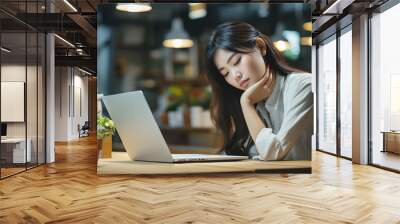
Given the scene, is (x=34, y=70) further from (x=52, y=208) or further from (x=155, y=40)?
(x=52, y=208)

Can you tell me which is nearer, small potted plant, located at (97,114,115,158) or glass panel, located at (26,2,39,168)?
small potted plant, located at (97,114,115,158)

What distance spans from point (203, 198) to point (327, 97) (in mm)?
6889

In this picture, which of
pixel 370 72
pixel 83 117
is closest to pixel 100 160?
pixel 370 72

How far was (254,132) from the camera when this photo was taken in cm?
675

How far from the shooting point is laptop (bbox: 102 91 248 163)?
6.62m

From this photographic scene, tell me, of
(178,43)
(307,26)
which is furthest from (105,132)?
(307,26)

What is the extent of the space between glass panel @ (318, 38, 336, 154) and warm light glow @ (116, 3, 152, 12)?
17.9ft

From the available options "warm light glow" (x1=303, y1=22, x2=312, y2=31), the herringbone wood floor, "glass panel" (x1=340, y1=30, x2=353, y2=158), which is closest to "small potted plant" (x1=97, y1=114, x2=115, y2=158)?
the herringbone wood floor

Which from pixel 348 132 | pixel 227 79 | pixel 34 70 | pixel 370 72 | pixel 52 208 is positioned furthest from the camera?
pixel 348 132

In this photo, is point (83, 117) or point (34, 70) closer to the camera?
point (34, 70)

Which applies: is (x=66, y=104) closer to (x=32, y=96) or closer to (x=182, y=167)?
(x=32, y=96)

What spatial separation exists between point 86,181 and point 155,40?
2.46 meters

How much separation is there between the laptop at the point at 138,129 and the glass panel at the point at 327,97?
16.5 feet

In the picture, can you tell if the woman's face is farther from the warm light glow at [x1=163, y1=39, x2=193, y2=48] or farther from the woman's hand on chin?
the warm light glow at [x1=163, y1=39, x2=193, y2=48]
